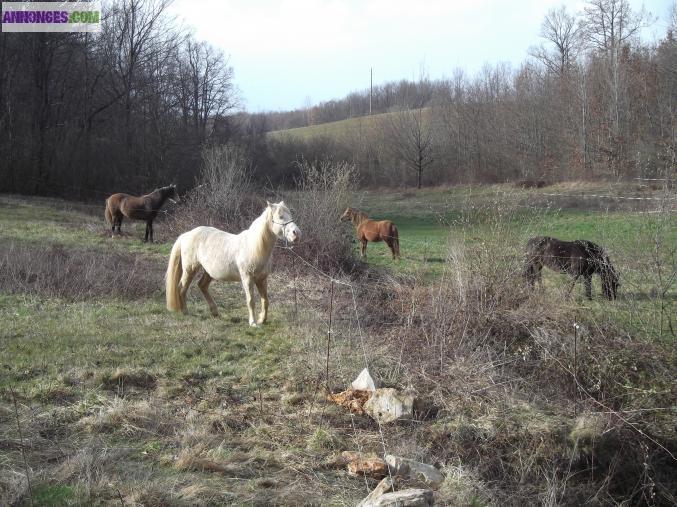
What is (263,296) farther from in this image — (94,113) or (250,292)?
(94,113)

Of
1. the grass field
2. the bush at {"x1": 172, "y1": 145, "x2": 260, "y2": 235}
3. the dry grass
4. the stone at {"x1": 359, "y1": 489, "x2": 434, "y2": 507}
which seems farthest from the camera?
the bush at {"x1": 172, "y1": 145, "x2": 260, "y2": 235}

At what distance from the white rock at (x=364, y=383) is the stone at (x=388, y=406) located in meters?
0.18

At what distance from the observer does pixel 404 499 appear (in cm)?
377

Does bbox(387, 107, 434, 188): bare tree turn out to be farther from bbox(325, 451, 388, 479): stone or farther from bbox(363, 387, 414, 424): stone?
bbox(325, 451, 388, 479): stone

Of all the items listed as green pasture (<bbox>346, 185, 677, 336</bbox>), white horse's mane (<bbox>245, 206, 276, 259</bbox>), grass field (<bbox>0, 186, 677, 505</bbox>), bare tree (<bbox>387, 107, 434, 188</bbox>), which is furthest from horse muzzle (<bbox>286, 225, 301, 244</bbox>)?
bare tree (<bbox>387, 107, 434, 188</bbox>)

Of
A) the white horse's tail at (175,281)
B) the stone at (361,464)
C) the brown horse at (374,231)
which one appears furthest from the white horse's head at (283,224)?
the brown horse at (374,231)

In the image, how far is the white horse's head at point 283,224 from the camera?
7.52 m

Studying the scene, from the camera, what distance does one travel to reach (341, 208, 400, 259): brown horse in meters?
15.0

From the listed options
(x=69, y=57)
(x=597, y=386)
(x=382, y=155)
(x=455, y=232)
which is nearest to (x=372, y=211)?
(x=382, y=155)

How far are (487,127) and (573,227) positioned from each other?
89.7 feet

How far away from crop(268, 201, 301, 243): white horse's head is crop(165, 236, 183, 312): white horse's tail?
1.85 m

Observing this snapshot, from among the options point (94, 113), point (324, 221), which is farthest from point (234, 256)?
point (94, 113)

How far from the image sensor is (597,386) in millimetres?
6188

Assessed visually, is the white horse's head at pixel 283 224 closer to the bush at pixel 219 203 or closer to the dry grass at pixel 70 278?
the dry grass at pixel 70 278
